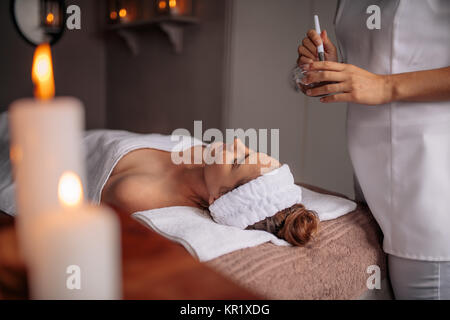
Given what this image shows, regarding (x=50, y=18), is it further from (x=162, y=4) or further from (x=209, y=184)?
(x=209, y=184)

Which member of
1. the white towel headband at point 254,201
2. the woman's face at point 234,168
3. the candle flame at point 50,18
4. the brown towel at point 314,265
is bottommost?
the brown towel at point 314,265

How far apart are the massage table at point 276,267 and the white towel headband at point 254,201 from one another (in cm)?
13

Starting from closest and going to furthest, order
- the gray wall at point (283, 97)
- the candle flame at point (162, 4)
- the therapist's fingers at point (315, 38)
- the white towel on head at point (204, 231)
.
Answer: the white towel on head at point (204, 231), the therapist's fingers at point (315, 38), the gray wall at point (283, 97), the candle flame at point (162, 4)

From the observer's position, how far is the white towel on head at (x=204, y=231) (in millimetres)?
1014

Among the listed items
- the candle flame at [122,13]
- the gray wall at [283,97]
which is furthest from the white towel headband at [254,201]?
the candle flame at [122,13]

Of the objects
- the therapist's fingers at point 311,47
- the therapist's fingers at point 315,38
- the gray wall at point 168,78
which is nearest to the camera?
the therapist's fingers at point 315,38

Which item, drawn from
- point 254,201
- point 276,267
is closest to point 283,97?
point 254,201

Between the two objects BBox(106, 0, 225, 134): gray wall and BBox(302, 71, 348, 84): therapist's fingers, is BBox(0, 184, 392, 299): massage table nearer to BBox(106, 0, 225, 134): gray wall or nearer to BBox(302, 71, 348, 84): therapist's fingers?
BBox(302, 71, 348, 84): therapist's fingers

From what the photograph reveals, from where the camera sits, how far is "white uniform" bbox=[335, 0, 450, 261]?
106 cm

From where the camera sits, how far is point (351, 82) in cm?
102

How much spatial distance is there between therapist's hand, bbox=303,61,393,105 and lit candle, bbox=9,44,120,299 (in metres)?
0.85

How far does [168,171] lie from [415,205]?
950mm

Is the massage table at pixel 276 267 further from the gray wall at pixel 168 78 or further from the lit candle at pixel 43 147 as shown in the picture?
the gray wall at pixel 168 78
